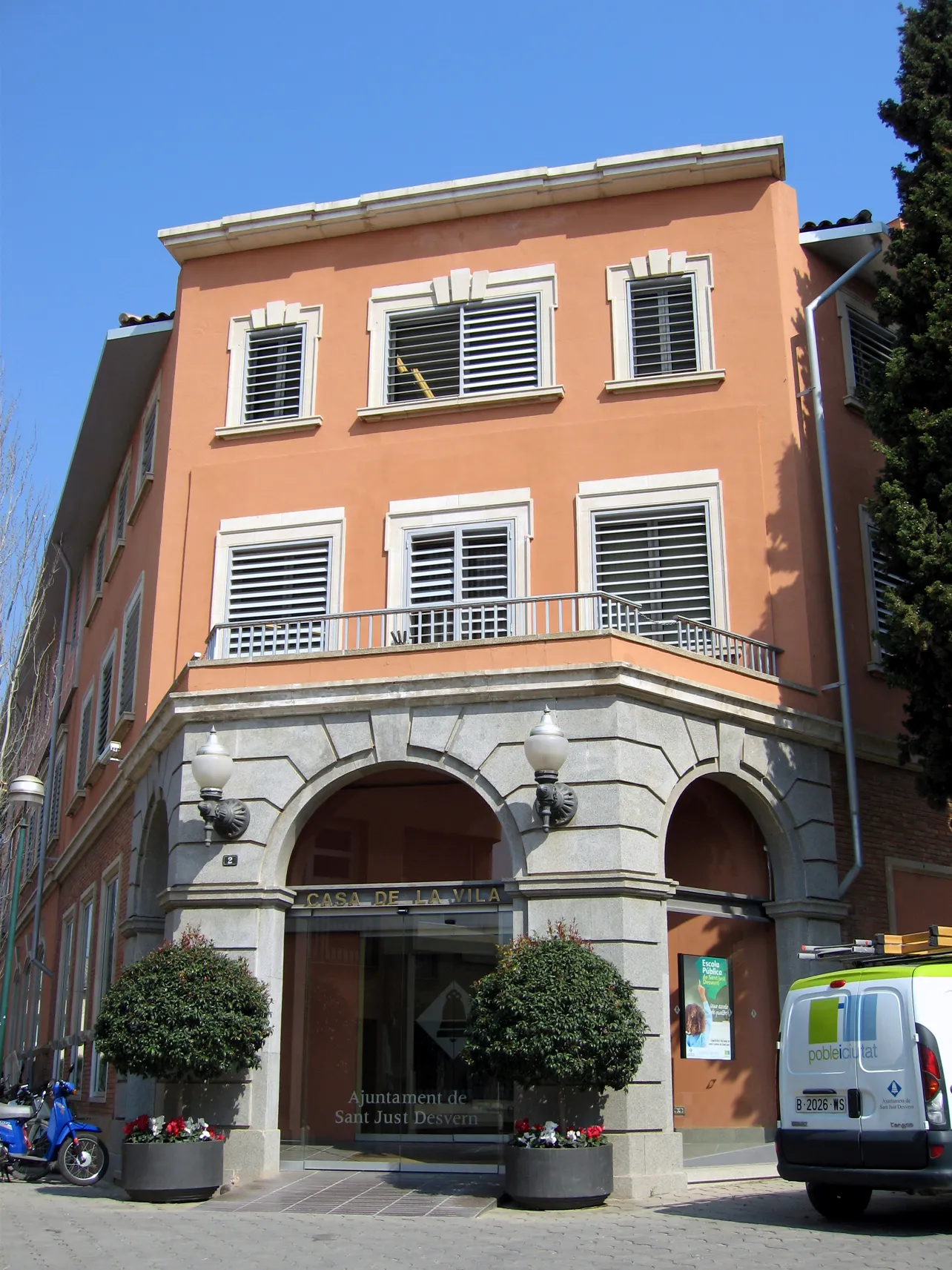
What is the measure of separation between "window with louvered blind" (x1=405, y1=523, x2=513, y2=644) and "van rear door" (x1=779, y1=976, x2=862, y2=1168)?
6.56 m

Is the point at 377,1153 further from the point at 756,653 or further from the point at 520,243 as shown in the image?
the point at 520,243

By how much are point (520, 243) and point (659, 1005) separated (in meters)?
9.96

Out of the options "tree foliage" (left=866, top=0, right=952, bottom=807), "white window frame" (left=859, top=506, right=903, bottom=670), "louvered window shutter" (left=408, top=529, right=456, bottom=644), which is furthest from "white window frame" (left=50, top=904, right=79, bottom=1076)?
"tree foliage" (left=866, top=0, right=952, bottom=807)

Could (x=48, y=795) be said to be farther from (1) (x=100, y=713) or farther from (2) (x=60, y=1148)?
(2) (x=60, y=1148)

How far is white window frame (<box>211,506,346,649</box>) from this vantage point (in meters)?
16.8

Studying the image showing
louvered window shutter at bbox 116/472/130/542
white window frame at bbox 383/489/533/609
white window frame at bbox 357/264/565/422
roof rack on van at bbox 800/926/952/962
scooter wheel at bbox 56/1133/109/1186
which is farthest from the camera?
louvered window shutter at bbox 116/472/130/542

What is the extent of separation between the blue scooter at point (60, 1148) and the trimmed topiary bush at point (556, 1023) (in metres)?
5.14

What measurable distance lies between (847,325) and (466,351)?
198 inches

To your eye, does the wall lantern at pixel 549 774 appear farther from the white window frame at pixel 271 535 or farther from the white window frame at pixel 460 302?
the white window frame at pixel 460 302

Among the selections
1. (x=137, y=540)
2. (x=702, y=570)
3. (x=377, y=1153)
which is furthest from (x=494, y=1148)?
(x=137, y=540)

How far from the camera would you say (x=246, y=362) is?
1819 cm

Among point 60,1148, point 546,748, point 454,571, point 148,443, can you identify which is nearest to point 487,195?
point 454,571

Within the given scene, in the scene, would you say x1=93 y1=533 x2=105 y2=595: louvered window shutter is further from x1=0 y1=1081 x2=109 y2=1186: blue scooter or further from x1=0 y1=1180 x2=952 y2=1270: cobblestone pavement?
x1=0 y1=1180 x2=952 y2=1270: cobblestone pavement

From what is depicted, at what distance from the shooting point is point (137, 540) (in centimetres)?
2012
